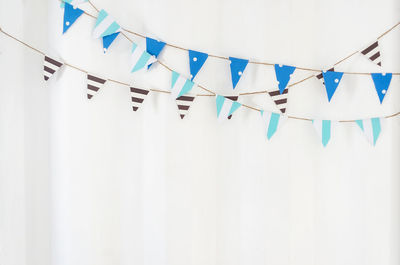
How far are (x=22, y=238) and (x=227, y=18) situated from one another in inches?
40.8

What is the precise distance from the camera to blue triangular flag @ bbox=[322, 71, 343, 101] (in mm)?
1438

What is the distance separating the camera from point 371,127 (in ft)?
4.84

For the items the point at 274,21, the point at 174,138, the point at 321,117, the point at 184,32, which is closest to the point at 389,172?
the point at 321,117

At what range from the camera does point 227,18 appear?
4.76 ft

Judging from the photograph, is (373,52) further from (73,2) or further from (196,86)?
(73,2)

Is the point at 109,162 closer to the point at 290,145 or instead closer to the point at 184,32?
the point at 184,32

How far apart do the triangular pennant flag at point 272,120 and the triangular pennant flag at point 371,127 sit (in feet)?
0.92

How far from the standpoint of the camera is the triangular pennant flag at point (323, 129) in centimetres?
146

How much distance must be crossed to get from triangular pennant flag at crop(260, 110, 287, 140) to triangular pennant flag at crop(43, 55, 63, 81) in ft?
2.35

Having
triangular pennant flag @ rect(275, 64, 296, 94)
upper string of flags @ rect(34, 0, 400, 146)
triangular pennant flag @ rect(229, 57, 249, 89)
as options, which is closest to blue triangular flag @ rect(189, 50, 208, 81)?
upper string of flags @ rect(34, 0, 400, 146)

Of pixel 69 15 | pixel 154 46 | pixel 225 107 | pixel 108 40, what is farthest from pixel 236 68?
pixel 69 15

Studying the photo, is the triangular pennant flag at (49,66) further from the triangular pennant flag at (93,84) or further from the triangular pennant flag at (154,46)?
the triangular pennant flag at (154,46)

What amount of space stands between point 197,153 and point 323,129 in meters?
0.46

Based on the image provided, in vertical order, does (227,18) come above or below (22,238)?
above
